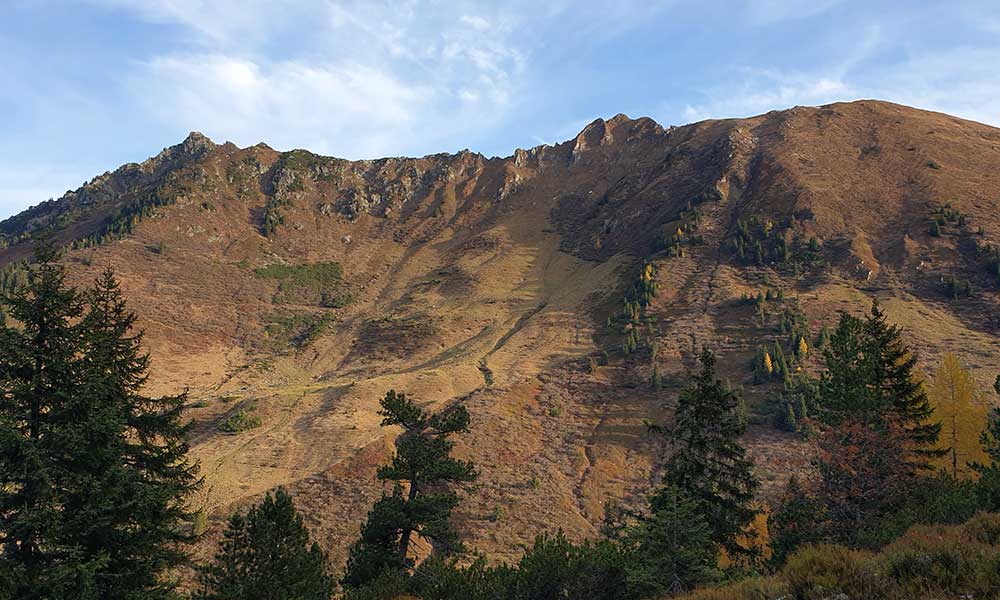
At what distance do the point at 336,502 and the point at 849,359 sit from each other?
3654 cm

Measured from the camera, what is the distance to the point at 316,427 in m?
53.9

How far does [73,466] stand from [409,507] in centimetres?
1053

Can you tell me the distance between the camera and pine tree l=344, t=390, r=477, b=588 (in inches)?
760

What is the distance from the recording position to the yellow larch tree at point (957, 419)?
97.2 ft

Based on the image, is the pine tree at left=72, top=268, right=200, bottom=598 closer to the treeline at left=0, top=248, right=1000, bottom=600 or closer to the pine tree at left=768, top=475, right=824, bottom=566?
the treeline at left=0, top=248, right=1000, bottom=600

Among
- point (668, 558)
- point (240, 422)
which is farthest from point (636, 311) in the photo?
point (668, 558)

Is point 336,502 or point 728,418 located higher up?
point 728,418

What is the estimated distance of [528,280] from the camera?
118 metres

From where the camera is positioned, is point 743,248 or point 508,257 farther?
point 508,257

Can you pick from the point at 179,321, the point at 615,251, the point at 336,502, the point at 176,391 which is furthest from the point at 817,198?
the point at 179,321

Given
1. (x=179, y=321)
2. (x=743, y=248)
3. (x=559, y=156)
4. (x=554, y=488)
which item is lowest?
(x=554, y=488)

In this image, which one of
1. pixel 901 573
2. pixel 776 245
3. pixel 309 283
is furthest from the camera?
pixel 309 283

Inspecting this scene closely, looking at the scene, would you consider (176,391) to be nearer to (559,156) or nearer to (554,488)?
(554,488)

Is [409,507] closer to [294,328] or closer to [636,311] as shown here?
[636,311]
